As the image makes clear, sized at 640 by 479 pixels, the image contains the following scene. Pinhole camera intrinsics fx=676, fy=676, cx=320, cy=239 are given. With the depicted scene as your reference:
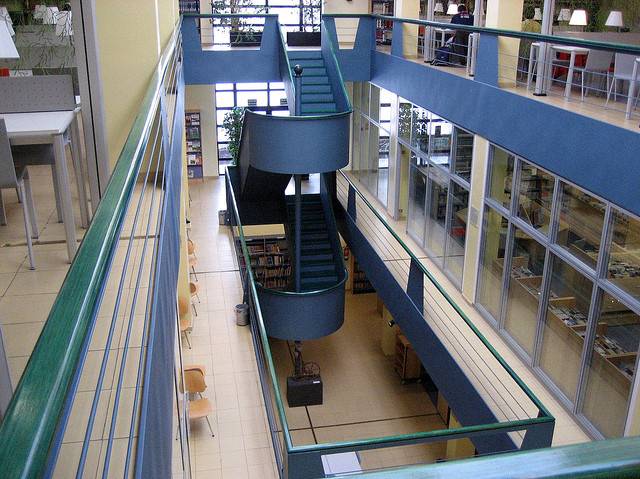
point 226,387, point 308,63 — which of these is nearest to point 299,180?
point 308,63

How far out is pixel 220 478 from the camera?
596cm

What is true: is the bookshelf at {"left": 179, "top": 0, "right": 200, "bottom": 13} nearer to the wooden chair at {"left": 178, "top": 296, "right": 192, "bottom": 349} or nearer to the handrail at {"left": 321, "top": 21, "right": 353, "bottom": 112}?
the handrail at {"left": 321, "top": 21, "right": 353, "bottom": 112}

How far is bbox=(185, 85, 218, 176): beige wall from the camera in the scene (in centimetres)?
1491

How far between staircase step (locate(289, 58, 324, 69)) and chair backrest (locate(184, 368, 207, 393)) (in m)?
4.93

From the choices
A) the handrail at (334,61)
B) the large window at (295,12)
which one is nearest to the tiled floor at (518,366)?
the handrail at (334,61)

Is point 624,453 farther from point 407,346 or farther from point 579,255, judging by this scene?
point 407,346

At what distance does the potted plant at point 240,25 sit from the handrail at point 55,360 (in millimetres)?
9935

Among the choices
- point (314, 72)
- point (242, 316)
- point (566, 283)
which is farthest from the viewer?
point (314, 72)

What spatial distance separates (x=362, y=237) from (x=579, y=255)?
3841 millimetres

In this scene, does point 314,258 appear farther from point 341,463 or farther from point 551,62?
point 551,62

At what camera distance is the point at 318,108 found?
8.94 m

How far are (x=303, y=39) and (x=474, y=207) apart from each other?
18.3ft

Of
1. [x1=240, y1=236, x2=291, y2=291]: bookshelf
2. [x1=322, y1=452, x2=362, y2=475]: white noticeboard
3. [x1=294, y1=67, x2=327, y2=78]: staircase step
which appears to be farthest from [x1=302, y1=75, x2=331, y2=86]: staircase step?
[x1=322, y1=452, x2=362, y2=475]: white noticeboard

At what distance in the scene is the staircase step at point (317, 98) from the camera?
29.3 ft
